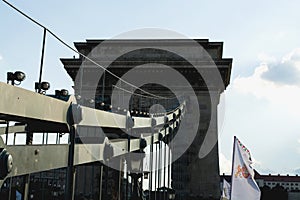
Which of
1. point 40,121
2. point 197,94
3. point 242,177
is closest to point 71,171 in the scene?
point 40,121

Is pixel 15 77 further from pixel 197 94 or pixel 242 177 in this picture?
pixel 197 94

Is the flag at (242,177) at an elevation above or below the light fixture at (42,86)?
below

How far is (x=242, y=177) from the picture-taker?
9367 mm

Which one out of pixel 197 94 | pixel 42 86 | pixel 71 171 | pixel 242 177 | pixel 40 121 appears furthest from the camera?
pixel 197 94

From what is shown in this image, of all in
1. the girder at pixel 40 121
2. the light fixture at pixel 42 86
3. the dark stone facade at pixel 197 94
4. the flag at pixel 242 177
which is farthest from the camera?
the dark stone facade at pixel 197 94

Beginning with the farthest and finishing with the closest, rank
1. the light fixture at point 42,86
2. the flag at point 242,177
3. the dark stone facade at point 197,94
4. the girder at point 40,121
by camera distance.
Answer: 1. the dark stone facade at point 197,94
2. the flag at point 242,177
3. the light fixture at point 42,86
4. the girder at point 40,121

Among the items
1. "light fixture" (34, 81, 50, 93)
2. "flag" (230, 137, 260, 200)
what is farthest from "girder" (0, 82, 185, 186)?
"flag" (230, 137, 260, 200)

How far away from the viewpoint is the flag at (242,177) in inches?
→ 359

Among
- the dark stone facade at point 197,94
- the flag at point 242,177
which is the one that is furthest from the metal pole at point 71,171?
the dark stone facade at point 197,94

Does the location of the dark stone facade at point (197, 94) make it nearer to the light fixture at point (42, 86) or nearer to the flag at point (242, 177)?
the flag at point (242, 177)

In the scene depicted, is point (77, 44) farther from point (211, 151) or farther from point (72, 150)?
point (72, 150)

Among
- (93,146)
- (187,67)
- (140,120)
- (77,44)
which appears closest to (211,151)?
(187,67)

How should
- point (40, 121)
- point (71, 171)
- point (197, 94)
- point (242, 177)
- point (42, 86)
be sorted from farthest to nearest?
point (197, 94) → point (242, 177) → point (42, 86) → point (71, 171) → point (40, 121)

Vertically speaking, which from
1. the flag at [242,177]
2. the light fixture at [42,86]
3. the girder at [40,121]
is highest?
the light fixture at [42,86]
